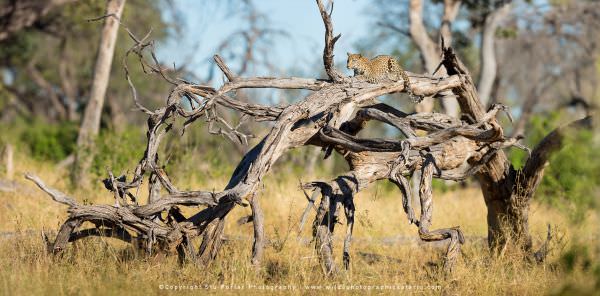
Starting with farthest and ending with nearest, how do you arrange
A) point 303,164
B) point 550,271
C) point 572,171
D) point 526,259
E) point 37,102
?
point 37,102
point 303,164
point 572,171
point 526,259
point 550,271

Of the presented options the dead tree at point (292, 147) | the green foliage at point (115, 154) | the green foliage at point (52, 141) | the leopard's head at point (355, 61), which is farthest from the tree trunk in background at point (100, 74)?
the dead tree at point (292, 147)

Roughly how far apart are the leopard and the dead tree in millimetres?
91

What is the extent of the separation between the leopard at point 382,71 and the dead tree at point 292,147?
0.09 metres

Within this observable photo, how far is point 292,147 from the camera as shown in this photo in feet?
22.5

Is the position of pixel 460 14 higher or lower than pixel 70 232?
higher

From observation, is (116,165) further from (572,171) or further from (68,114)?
(68,114)

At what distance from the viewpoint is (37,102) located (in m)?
43.5

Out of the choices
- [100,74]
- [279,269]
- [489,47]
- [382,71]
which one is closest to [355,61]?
[382,71]

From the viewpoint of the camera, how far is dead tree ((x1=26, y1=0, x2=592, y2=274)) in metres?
6.32

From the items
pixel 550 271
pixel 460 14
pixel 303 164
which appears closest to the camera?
pixel 550 271

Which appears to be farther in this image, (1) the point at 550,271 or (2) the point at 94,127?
(2) the point at 94,127

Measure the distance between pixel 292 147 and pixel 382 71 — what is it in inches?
55.5

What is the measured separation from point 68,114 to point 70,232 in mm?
26282

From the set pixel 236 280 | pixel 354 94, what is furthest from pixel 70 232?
pixel 354 94
